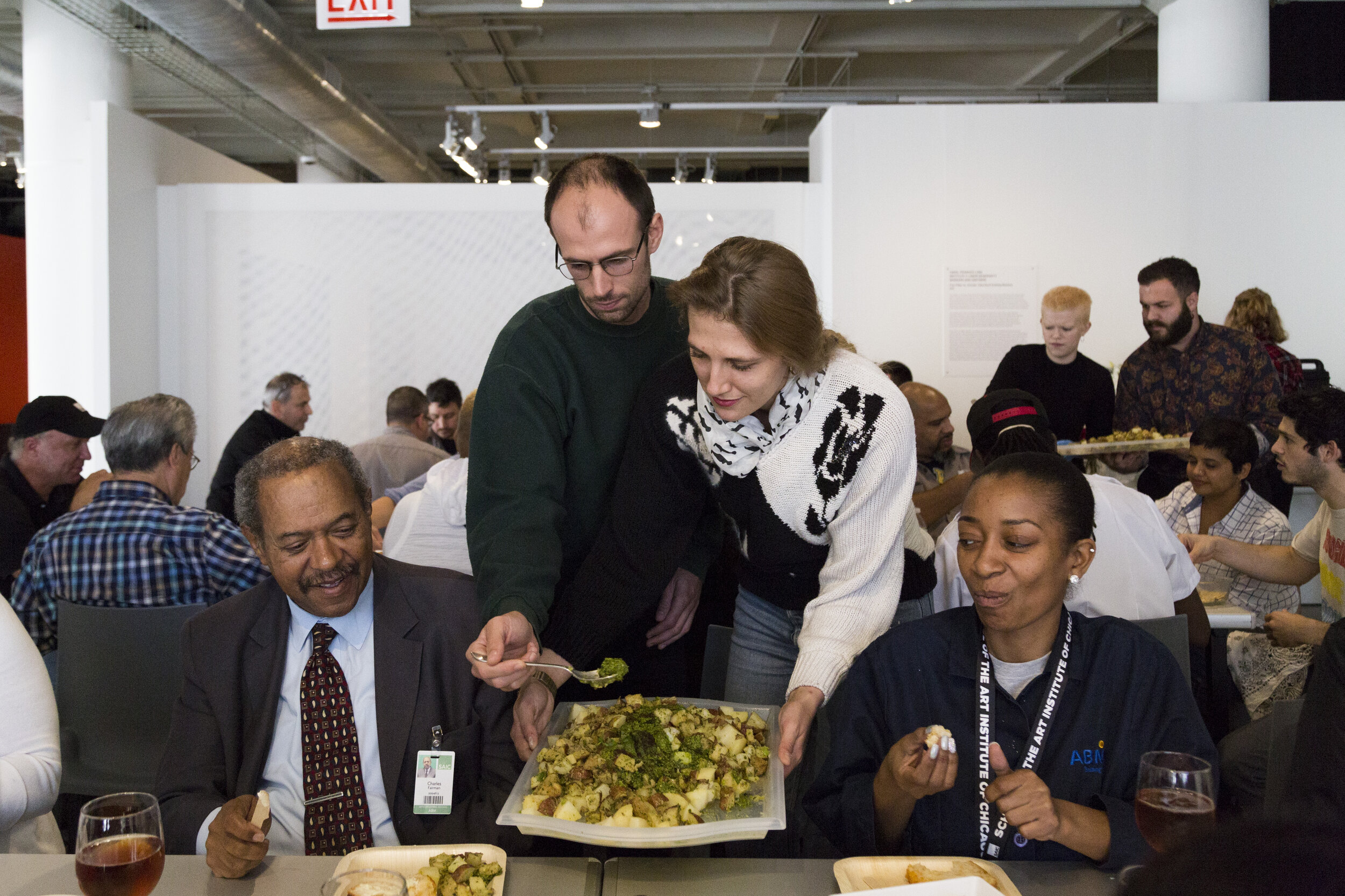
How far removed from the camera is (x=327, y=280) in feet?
22.9

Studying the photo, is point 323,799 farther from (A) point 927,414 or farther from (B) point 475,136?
(B) point 475,136

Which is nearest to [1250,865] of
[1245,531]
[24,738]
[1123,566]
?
[24,738]

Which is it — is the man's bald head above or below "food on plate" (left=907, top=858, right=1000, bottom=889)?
above

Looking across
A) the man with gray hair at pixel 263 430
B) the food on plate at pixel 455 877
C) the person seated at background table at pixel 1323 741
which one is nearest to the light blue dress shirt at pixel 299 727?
the food on plate at pixel 455 877

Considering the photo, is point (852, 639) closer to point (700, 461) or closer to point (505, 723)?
point (700, 461)

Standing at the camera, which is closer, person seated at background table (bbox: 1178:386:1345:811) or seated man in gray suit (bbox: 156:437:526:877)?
seated man in gray suit (bbox: 156:437:526:877)

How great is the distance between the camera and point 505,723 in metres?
1.87

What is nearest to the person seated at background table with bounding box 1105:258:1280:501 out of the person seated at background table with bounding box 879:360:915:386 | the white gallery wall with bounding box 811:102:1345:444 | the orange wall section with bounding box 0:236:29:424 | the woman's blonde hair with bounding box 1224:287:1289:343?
the woman's blonde hair with bounding box 1224:287:1289:343

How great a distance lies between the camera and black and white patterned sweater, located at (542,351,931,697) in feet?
6.01

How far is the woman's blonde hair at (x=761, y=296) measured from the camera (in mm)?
1710

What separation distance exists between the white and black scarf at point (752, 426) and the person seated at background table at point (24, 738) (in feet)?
4.00

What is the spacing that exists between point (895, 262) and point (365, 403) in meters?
3.66

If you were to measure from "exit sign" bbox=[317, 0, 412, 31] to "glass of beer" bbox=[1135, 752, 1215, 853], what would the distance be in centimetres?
516

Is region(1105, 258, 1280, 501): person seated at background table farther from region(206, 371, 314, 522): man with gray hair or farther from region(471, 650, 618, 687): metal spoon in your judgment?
region(206, 371, 314, 522): man with gray hair
